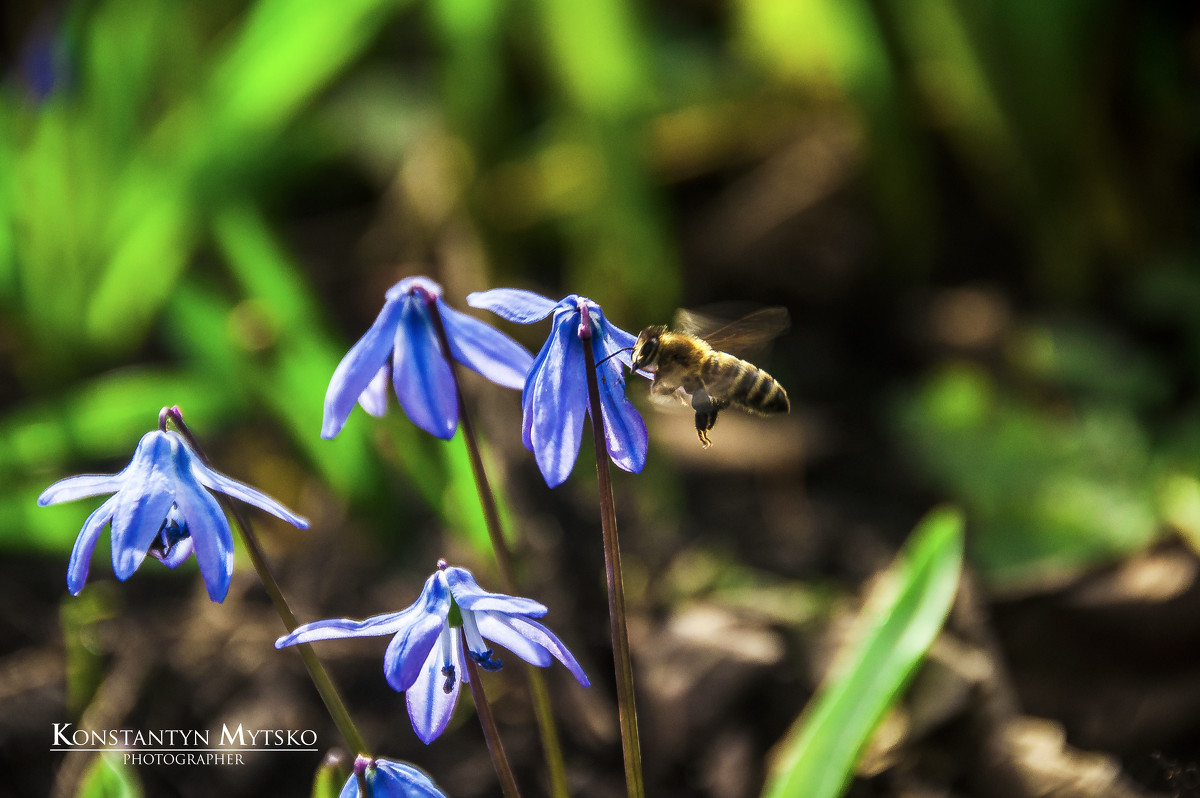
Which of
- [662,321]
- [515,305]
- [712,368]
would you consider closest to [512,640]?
[515,305]

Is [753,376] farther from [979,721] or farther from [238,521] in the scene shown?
[979,721]

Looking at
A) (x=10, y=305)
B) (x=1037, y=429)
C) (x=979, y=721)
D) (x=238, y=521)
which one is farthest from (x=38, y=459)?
(x=1037, y=429)

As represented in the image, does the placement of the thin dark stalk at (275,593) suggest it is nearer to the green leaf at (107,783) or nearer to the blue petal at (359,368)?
the blue petal at (359,368)

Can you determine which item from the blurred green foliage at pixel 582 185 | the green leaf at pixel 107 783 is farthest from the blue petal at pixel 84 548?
the blurred green foliage at pixel 582 185

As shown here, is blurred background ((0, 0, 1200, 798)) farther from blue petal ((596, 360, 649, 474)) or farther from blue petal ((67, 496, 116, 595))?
blue petal ((67, 496, 116, 595))

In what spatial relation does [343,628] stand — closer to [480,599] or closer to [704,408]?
[480,599]

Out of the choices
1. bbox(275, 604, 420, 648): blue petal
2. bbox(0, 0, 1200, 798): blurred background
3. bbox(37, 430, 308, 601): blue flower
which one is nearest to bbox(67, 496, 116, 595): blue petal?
bbox(37, 430, 308, 601): blue flower
